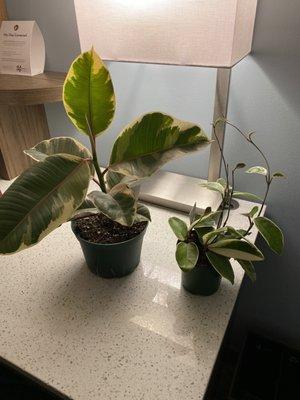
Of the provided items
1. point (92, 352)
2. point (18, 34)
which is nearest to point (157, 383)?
point (92, 352)

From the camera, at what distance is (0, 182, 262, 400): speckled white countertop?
49 cm

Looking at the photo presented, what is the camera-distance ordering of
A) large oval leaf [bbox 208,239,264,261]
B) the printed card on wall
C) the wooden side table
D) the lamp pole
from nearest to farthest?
1. large oval leaf [bbox 208,239,264,261]
2. the lamp pole
3. the wooden side table
4. the printed card on wall

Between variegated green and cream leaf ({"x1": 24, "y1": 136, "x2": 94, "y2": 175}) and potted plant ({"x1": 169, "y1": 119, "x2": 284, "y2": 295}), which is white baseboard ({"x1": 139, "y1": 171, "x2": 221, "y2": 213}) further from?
variegated green and cream leaf ({"x1": 24, "y1": 136, "x2": 94, "y2": 175})

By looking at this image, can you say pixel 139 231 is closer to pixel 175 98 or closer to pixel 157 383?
pixel 157 383

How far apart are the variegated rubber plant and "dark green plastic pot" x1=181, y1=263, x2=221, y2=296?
0.18 m

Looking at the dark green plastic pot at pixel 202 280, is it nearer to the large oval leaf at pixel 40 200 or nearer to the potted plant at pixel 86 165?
the potted plant at pixel 86 165

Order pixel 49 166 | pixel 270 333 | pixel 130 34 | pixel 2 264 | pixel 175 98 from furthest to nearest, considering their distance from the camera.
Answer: pixel 270 333 → pixel 175 98 → pixel 2 264 → pixel 130 34 → pixel 49 166

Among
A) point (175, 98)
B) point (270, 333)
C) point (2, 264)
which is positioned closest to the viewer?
point (2, 264)

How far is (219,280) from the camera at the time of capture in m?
0.62

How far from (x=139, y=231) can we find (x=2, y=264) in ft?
1.18

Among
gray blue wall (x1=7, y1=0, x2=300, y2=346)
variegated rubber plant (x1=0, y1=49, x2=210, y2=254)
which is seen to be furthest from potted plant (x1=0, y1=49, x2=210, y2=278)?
gray blue wall (x1=7, y1=0, x2=300, y2=346)

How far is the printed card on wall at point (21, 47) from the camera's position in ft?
2.96

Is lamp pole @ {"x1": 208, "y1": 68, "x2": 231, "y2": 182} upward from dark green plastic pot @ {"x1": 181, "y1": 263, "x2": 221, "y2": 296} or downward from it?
upward

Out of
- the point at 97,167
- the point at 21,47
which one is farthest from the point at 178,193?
the point at 21,47
